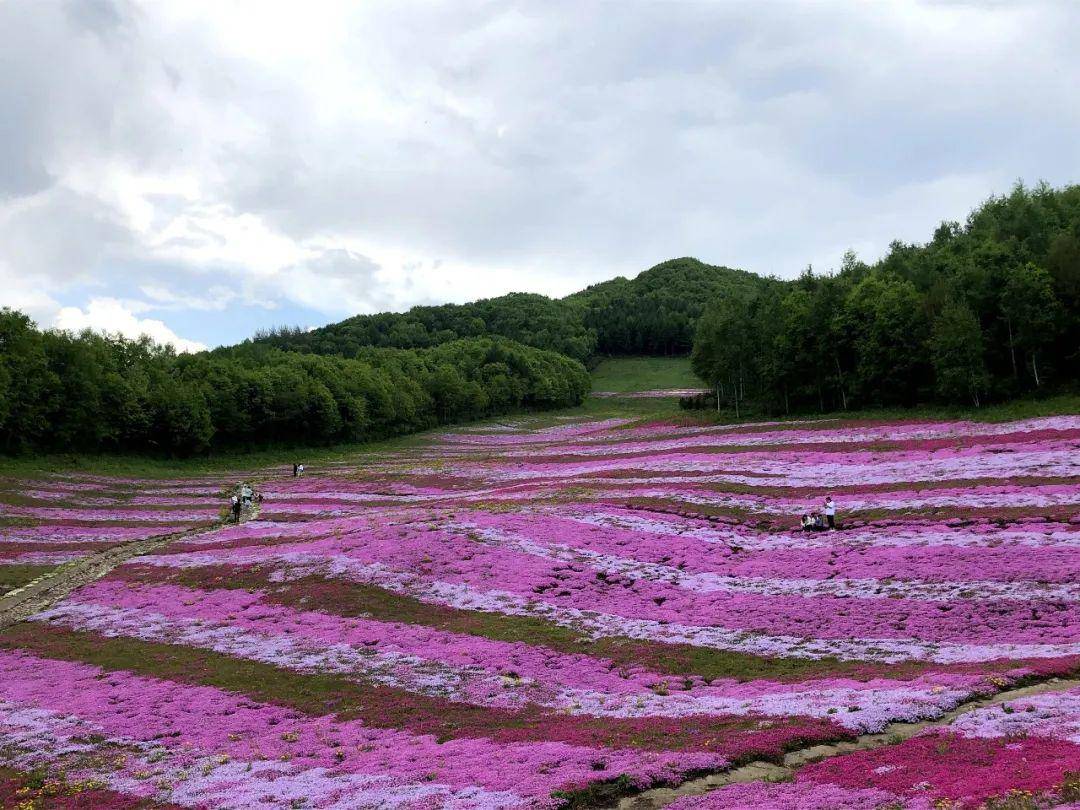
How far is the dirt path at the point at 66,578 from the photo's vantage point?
104 ft

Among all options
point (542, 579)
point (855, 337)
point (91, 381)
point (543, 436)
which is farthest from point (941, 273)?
point (91, 381)

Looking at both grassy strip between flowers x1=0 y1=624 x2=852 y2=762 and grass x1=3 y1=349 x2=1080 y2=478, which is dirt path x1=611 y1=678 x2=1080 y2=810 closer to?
grassy strip between flowers x1=0 y1=624 x2=852 y2=762

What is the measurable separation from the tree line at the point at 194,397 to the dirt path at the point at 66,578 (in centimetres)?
3214

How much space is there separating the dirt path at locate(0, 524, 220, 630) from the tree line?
105ft

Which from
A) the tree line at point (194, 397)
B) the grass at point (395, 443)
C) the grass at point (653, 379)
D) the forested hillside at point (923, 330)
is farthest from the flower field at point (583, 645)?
the grass at point (653, 379)

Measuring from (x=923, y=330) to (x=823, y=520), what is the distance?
4196 cm

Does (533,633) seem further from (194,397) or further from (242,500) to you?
(194,397)

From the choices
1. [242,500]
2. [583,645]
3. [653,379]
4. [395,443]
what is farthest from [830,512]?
[653,379]

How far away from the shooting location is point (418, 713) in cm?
1847

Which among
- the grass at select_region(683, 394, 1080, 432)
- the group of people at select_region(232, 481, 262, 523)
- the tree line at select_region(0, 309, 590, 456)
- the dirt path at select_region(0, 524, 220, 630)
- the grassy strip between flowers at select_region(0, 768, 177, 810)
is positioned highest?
the tree line at select_region(0, 309, 590, 456)

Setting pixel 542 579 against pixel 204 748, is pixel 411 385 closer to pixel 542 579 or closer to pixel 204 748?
pixel 542 579

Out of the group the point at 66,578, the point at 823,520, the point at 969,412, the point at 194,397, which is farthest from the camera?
the point at 194,397

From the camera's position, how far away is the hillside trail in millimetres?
31656

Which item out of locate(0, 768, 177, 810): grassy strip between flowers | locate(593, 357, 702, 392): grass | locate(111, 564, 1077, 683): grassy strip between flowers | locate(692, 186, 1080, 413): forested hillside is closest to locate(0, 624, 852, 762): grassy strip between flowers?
locate(111, 564, 1077, 683): grassy strip between flowers
